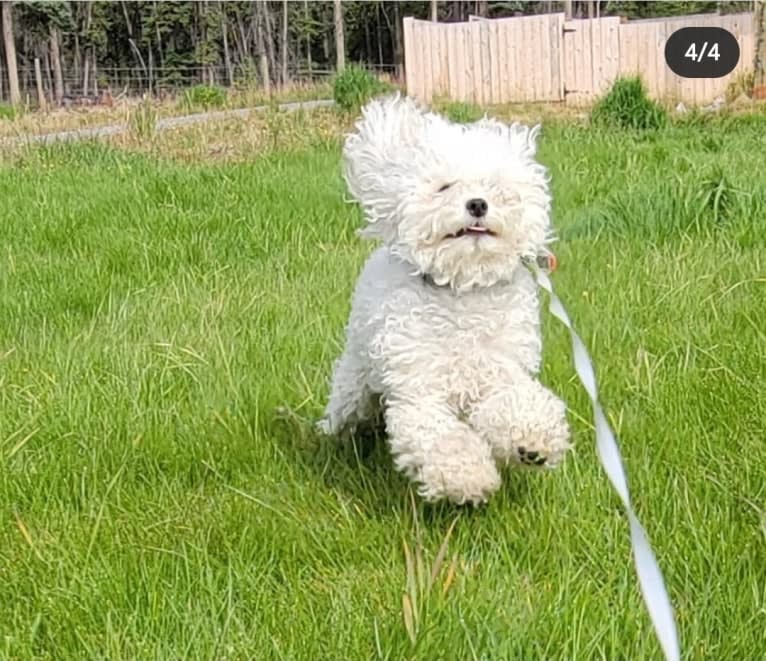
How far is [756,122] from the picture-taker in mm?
11031

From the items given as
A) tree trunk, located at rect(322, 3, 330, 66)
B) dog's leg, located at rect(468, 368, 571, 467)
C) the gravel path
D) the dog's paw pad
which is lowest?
the dog's paw pad

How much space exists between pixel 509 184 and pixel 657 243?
278 cm

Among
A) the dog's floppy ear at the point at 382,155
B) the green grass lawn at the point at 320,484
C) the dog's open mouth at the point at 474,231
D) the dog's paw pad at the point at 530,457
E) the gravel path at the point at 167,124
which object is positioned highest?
the dog's floppy ear at the point at 382,155

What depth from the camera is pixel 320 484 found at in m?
2.76

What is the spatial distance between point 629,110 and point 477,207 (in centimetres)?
926

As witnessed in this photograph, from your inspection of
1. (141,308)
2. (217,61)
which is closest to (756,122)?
(141,308)

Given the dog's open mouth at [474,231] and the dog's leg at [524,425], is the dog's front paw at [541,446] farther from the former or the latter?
the dog's open mouth at [474,231]

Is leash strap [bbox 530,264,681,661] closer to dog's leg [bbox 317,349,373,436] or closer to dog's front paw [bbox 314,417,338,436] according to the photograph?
dog's leg [bbox 317,349,373,436]

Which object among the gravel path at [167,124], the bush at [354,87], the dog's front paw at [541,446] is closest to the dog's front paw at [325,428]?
the dog's front paw at [541,446]

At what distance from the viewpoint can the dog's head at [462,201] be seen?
95.4 inches

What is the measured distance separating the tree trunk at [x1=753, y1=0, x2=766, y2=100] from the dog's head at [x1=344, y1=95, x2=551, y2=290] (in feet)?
38.1

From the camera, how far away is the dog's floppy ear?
8.54 feet

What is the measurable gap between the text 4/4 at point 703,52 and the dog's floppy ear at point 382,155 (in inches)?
461

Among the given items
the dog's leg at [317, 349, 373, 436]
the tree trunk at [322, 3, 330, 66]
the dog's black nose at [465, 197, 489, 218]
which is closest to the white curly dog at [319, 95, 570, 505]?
the dog's black nose at [465, 197, 489, 218]
